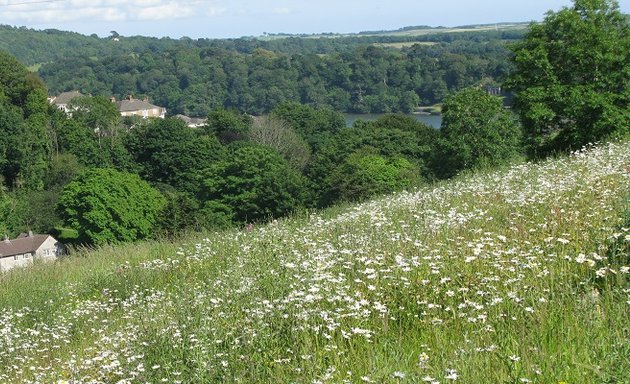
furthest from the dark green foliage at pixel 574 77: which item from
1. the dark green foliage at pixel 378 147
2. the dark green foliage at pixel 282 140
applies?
the dark green foliage at pixel 282 140

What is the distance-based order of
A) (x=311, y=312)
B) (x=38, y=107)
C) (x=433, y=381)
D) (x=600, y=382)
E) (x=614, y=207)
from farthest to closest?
(x=38, y=107) → (x=614, y=207) → (x=311, y=312) → (x=433, y=381) → (x=600, y=382)

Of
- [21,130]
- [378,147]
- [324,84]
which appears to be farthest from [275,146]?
[324,84]

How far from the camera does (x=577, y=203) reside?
23.5 ft

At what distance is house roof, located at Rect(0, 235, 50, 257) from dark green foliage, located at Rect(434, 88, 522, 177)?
3096 cm

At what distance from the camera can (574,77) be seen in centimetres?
2452

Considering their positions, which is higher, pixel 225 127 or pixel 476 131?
pixel 476 131

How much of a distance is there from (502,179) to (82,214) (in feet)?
154

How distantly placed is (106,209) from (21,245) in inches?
310

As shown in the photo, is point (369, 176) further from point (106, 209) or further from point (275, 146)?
point (275, 146)

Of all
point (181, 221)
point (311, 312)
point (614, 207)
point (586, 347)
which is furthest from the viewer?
point (181, 221)

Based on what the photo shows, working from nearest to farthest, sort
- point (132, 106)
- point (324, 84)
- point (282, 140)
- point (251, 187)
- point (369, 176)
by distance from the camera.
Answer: point (369, 176) < point (251, 187) < point (282, 140) < point (132, 106) < point (324, 84)

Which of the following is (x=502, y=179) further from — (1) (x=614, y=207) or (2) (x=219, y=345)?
(2) (x=219, y=345)

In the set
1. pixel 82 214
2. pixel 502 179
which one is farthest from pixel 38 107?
pixel 502 179

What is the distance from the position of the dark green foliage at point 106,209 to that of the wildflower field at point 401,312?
45283mm
